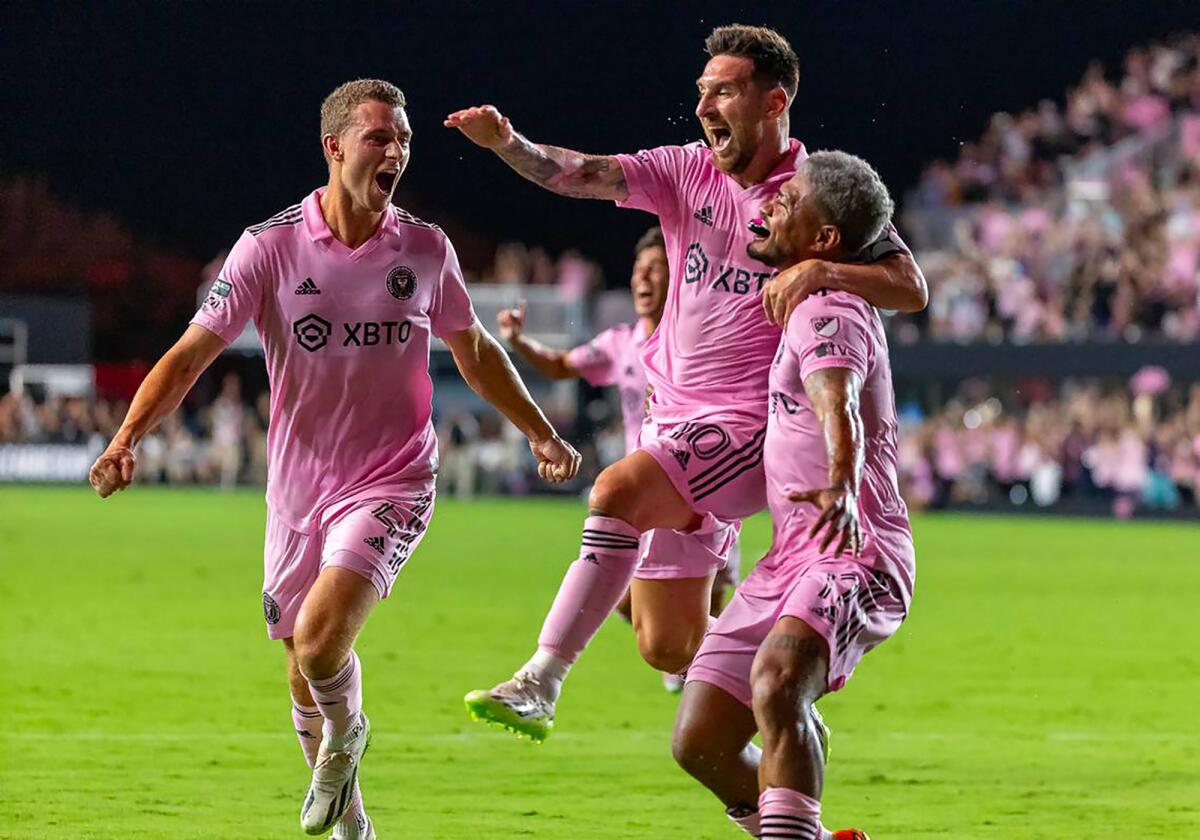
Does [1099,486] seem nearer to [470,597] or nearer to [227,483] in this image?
[470,597]

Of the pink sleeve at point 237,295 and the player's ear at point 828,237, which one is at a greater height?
the player's ear at point 828,237

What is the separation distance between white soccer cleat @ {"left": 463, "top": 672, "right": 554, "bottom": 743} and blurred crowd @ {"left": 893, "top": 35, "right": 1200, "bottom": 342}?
84.3 ft

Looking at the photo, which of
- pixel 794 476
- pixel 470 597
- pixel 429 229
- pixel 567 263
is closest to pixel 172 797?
pixel 429 229

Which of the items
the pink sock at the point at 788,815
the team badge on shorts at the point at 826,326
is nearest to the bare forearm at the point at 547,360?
the team badge on shorts at the point at 826,326

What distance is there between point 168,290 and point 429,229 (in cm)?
4610

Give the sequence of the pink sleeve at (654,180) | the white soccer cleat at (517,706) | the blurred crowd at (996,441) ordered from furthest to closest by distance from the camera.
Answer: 1. the blurred crowd at (996,441)
2. the pink sleeve at (654,180)
3. the white soccer cleat at (517,706)

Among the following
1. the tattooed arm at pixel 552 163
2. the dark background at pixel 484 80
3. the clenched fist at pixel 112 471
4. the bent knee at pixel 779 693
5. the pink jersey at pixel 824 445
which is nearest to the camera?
the bent knee at pixel 779 693

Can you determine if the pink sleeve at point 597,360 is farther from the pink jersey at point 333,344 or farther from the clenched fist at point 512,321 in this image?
the pink jersey at point 333,344

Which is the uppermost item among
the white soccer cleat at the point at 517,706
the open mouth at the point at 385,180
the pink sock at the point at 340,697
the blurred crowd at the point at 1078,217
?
the blurred crowd at the point at 1078,217

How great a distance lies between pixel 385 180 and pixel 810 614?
8.33 feet

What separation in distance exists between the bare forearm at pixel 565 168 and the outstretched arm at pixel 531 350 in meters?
3.33

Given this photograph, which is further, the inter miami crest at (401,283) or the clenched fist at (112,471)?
the inter miami crest at (401,283)

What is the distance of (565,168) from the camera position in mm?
6891

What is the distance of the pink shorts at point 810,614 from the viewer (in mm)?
5453
